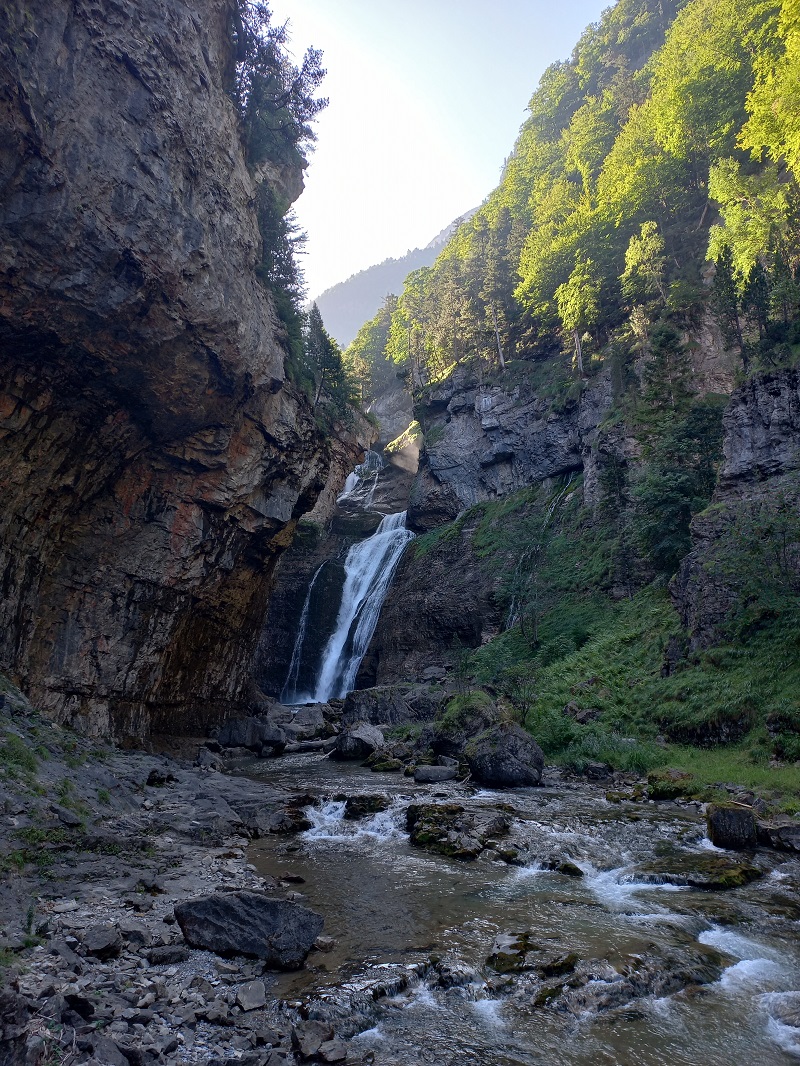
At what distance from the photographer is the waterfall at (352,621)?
3934cm

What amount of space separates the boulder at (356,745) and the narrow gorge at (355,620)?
176 millimetres

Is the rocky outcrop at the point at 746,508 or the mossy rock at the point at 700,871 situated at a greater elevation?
the rocky outcrop at the point at 746,508

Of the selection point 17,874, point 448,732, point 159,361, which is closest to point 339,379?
point 159,361

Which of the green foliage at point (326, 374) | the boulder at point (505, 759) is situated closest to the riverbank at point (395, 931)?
the boulder at point (505, 759)

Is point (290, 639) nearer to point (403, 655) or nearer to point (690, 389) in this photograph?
point (403, 655)

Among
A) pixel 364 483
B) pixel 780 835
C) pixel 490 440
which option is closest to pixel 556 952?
pixel 780 835

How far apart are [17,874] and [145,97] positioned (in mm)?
16805

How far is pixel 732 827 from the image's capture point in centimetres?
1037

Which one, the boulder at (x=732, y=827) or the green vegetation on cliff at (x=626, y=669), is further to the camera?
the green vegetation on cliff at (x=626, y=669)

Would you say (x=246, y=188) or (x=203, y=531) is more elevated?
(x=246, y=188)

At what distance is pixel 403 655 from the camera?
36969 mm

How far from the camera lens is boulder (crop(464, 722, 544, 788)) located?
16.1 metres

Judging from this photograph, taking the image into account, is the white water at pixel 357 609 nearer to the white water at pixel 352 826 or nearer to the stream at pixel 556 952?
the white water at pixel 352 826

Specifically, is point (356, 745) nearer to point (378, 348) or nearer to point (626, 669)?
point (626, 669)
